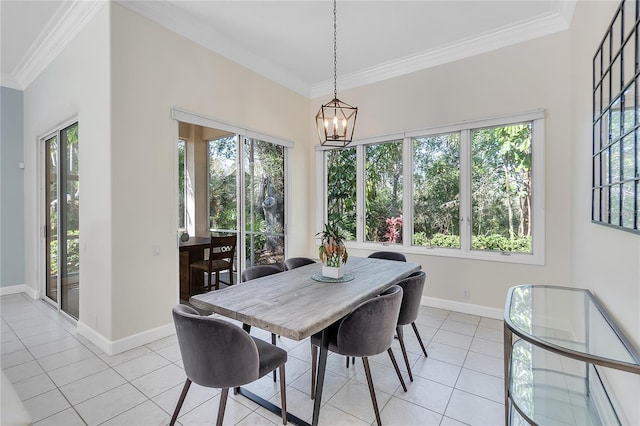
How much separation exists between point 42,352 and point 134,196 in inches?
67.0

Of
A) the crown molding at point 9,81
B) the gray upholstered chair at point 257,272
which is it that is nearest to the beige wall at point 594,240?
the gray upholstered chair at point 257,272

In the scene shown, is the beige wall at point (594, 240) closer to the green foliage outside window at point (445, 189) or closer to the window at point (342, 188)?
the green foliage outside window at point (445, 189)

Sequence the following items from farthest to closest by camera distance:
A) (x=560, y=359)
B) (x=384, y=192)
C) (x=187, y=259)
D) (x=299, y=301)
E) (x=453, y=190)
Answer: (x=384, y=192)
(x=187, y=259)
(x=453, y=190)
(x=299, y=301)
(x=560, y=359)

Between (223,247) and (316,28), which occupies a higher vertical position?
(316,28)

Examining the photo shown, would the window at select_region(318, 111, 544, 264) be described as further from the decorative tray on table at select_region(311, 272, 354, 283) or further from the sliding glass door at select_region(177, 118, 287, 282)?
the decorative tray on table at select_region(311, 272, 354, 283)

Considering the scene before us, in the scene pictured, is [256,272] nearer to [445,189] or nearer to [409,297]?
[409,297]

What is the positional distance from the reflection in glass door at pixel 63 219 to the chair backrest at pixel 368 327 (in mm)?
3370

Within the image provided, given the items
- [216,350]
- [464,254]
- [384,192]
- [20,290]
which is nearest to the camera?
[216,350]

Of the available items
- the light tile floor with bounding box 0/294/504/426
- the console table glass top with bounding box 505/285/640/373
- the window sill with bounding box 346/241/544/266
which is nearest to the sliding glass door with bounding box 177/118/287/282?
the light tile floor with bounding box 0/294/504/426

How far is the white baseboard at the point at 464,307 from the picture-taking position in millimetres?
3607

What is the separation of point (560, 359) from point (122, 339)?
11.3ft

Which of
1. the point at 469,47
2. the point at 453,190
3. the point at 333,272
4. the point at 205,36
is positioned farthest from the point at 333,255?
the point at 469,47

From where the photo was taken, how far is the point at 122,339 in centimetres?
280

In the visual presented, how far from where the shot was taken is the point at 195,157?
13.0ft
